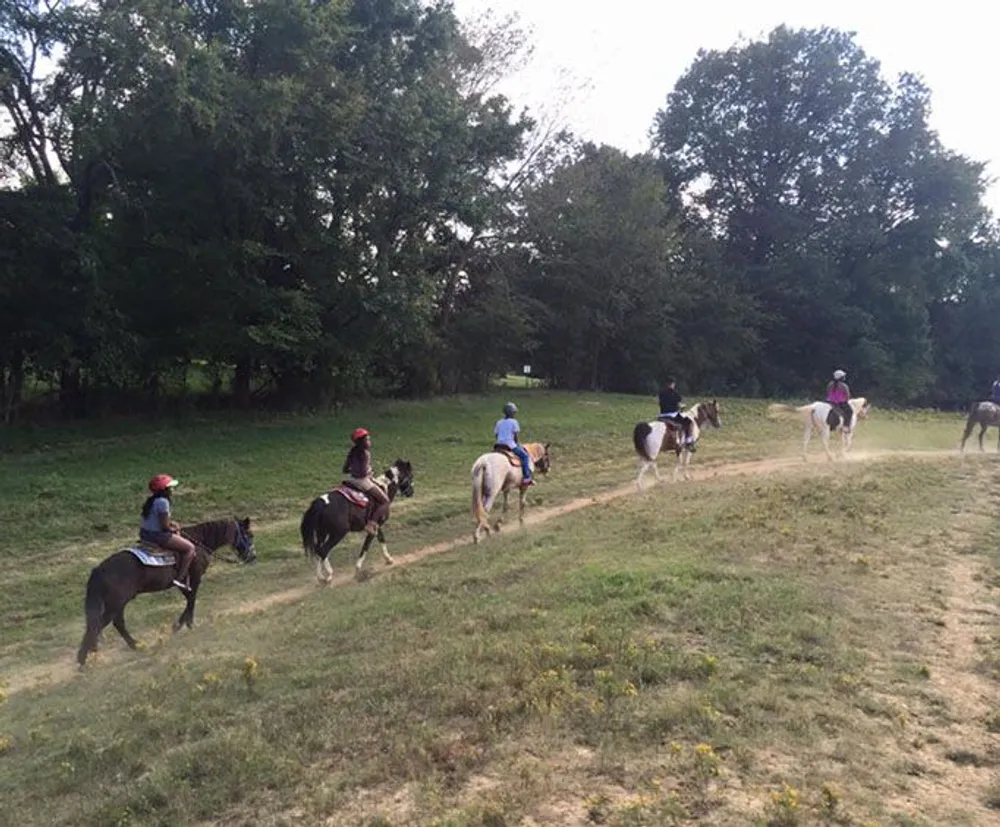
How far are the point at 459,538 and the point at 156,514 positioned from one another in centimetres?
672

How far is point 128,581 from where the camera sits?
10648mm

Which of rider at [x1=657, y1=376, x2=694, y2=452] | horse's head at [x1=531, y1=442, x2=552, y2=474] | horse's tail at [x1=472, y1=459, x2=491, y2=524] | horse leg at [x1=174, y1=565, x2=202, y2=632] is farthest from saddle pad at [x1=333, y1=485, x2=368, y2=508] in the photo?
rider at [x1=657, y1=376, x2=694, y2=452]

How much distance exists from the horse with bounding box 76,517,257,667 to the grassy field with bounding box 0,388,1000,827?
422 millimetres

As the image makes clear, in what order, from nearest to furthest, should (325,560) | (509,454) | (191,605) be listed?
(191,605)
(325,560)
(509,454)

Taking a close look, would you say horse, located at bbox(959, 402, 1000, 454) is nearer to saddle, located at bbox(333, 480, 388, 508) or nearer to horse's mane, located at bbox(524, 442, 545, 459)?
horse's mane, located at bbox(524, 442, 545, 459)

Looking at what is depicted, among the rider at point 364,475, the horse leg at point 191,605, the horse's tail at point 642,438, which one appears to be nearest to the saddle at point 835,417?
the horse's tail at point 642,438

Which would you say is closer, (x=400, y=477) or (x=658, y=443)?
(x=400, y=477)

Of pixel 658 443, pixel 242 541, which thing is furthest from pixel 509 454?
pixel 242 541

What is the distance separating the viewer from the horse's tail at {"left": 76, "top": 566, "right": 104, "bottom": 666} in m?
10.3

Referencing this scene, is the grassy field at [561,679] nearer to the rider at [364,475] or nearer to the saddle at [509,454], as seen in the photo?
the rider at [364,475]

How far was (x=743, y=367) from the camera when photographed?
2046 inches

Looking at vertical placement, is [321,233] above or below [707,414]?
above

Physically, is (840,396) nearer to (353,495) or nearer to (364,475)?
(364,475)

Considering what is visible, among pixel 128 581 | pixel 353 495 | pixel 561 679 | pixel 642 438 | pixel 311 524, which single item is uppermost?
pixel 642 438
